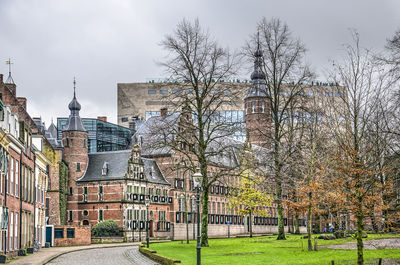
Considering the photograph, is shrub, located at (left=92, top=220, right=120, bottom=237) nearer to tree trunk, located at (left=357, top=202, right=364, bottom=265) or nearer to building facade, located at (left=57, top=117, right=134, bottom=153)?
building facade, located at (left=57, top=117, right=134, bottom=153)

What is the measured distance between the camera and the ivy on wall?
241 feet

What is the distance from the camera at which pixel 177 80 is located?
143 feet

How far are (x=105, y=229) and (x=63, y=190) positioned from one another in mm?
8536

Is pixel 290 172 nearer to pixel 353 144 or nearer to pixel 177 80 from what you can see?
pixel 177 80

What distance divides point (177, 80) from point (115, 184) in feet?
113

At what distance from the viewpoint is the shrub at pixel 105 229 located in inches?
2697

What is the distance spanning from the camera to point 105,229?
6925 centimetres

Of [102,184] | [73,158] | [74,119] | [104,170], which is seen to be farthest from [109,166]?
[74,119]

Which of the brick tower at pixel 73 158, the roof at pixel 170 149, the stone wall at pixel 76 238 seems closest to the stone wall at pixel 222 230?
the stone wall at pixel 76 238

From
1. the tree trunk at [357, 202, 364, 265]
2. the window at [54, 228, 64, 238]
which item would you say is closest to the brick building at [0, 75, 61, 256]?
the window at [54, 228, 64, 238]

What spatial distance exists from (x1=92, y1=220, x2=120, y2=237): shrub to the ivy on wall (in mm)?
6394

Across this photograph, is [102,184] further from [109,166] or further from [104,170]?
[109,166]

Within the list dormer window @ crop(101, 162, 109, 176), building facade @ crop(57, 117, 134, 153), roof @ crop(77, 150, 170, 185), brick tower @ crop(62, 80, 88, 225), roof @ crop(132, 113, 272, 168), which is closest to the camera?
roof @ crop(132, 113, 272, 168)

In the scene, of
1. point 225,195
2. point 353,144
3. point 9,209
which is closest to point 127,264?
point 9,209
